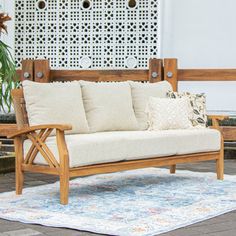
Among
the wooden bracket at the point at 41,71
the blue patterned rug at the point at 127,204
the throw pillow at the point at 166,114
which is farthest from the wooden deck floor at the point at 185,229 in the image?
the wooden bracket at the point at 41,71

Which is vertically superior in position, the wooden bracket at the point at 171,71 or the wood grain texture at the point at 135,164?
the wooden bracket at the point at 171,71

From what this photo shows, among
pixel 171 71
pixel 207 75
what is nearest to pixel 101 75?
pixel 171 71

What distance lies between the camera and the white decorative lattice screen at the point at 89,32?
9062mm

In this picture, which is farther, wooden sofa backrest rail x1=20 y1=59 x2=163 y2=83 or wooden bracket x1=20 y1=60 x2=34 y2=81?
wooden bracket x1=20 y1=60 x2=34 y2=81

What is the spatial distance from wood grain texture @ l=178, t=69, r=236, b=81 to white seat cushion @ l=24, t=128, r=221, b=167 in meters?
1.99

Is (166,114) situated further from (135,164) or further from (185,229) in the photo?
(185,229)

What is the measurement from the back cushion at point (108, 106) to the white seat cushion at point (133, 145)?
0.28m

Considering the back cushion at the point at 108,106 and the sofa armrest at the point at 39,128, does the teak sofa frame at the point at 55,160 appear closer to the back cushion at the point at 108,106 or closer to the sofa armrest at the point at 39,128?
the sofa armrest at the point at 39,128

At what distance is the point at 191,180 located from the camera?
5.85 meters

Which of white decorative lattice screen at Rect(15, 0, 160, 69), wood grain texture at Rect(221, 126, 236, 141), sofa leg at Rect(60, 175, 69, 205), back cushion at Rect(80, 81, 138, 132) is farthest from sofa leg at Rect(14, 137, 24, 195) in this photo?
white decorative lattice screen at Rect(15, 0, 160, 69)

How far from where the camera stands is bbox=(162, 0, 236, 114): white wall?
29.9 feet

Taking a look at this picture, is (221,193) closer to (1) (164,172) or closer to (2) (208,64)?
(1) (164,172)

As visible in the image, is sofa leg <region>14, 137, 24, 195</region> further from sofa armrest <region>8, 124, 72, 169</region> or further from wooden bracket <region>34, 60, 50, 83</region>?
wooden bracket <region>34, 60, 50, 83</region>

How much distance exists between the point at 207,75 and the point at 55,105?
3.19 m
